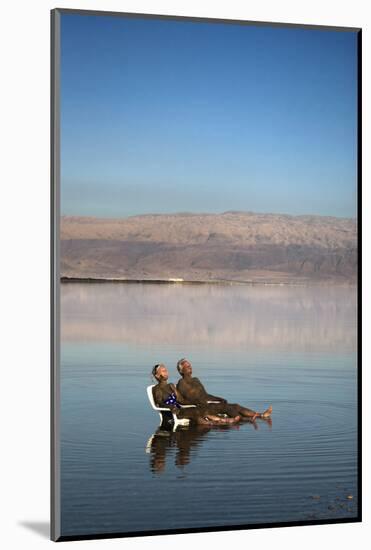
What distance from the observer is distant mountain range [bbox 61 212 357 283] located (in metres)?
11.7

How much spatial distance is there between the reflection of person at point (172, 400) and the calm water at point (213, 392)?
0.06 metres

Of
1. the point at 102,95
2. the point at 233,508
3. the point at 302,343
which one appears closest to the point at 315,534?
the point at 233,508

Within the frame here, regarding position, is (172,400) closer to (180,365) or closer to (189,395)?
(189,395)

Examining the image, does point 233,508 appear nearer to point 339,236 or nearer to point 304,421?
point 304,421

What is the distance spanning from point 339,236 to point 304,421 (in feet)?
4.88

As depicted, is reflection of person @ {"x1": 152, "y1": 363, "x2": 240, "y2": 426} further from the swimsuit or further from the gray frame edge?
the gray frame edge

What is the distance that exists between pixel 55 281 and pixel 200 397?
158cm

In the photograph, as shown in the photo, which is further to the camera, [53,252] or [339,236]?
[339,236]

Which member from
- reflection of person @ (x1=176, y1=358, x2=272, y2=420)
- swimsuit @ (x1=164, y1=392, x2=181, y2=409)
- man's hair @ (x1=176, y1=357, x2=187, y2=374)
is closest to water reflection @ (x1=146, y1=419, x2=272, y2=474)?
reflection of person @ (x1=176, y1=358, x2=272, y2=420)

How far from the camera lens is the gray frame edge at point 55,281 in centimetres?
1099

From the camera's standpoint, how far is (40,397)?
37.7 feet


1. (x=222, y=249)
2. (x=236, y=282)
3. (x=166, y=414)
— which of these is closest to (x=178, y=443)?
(x=166, y=414)

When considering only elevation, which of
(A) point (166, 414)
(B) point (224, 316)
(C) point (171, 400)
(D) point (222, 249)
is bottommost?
(A) point (166, 414)

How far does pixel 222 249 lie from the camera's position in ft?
39.3
